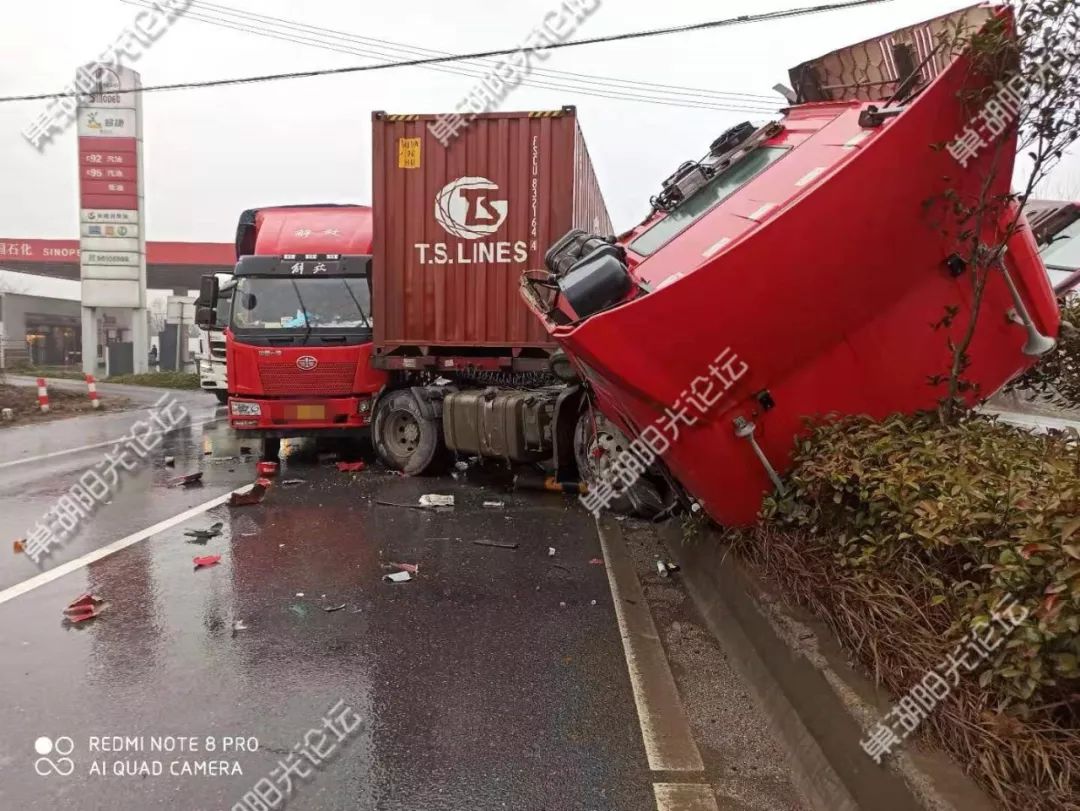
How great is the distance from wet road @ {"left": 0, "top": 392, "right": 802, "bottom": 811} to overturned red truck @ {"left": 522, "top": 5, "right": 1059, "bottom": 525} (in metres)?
1.15

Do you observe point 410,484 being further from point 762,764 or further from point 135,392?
point 135,392

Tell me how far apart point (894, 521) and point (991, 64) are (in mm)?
1984

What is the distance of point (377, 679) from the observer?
3.34 metres

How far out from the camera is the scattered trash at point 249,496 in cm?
668

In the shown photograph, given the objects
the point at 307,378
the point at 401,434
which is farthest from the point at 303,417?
the point at 401,434

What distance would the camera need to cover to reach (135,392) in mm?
21031

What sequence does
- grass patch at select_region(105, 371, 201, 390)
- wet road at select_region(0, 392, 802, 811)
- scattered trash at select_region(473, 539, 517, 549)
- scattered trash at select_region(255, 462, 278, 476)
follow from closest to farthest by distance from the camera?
1. wet road at select_region(0, 392, 802, 811)
2. scattered trash at select_region(473, 539, 517, 549)
3. scattered trash at select_region(255, 462, 278, 476)
4. grass patch at select_region(105, 371, 201, 390)

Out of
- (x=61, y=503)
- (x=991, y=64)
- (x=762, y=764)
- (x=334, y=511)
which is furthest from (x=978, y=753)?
(x=61, y=503)

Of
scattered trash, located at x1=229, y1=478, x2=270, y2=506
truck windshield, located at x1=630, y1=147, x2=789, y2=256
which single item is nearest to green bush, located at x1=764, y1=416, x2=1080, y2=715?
truck windshield, located at x1=630, y1=147, x2=789, y2=256

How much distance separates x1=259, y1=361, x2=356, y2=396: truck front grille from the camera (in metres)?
8.13

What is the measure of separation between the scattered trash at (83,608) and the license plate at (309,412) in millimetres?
4038

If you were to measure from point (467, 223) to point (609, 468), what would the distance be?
3.66 m

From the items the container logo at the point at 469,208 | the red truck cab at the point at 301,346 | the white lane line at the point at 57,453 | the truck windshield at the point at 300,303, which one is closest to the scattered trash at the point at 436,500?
the red truck cab at the point at 301,346

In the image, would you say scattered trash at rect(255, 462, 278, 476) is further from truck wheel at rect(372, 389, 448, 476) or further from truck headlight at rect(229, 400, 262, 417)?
truck wheel at rect(372, 389, 448, 476)
